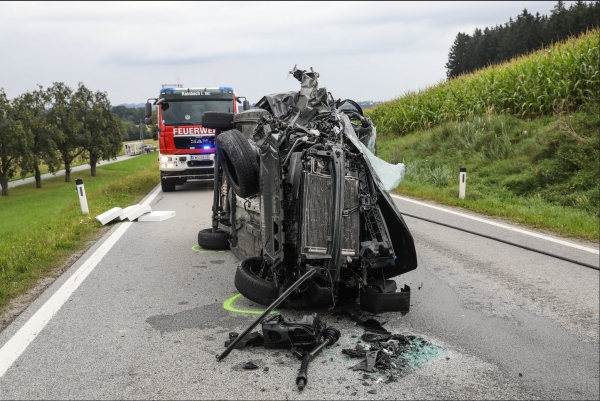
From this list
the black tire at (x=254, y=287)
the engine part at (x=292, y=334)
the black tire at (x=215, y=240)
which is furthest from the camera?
the black tire at (x=215, y=240)

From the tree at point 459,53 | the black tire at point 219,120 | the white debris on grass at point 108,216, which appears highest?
the tree at point 459,53

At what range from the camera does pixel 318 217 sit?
4352mm

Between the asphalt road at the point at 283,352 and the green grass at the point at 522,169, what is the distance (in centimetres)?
270

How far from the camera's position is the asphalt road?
339 centimetres

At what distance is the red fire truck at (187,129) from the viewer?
15625 millimetres

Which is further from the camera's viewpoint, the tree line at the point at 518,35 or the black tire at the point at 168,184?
the tree line at the point at 518,35

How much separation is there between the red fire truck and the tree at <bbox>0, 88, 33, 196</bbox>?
921 inches

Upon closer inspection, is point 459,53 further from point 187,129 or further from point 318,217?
point 318,217

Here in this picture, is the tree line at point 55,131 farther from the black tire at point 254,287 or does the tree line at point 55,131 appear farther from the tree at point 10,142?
the black tire at point 254,287

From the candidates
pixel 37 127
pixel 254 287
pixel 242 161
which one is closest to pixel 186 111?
pixel 242 161

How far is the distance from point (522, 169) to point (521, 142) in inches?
63.0

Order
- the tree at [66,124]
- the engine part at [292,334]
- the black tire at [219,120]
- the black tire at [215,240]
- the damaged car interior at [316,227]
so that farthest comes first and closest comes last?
the tree at [66,124] → the black tire at [215,240] → the black tire at [219,120] → the damaged car interior at [316,227] → the engine part at [292,334]

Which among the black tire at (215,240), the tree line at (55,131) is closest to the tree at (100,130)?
the tree line at (55,131)

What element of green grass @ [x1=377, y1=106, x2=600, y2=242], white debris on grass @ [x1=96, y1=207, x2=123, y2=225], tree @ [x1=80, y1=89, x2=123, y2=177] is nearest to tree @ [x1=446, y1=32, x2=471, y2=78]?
tree @ [x1=80, y1=89, x2=123, y2=177]
